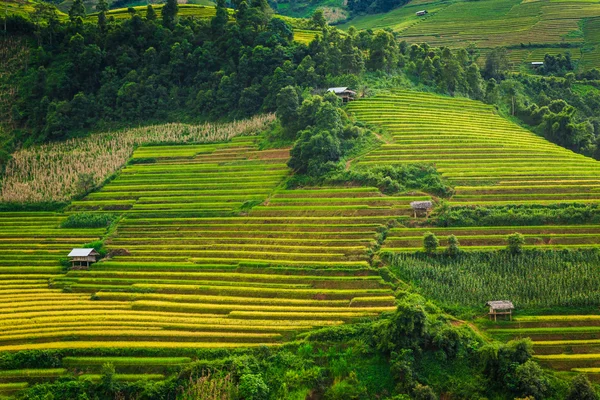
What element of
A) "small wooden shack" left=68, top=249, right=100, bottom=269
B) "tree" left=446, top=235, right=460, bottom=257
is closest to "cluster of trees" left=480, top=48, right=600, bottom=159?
"tree" left=446, top=235, right=460, bottom=257

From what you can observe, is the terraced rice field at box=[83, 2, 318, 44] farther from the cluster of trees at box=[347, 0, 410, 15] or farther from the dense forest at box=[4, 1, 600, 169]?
the cluster of trees at box=[347, 0, 410, 15]

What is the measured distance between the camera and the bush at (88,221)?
2354 inches

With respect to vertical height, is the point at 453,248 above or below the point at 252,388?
above

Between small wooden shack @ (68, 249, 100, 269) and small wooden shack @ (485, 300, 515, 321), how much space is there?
3199 centimetres

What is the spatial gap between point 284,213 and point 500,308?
21362 mm

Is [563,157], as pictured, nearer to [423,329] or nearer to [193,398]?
[423,329]

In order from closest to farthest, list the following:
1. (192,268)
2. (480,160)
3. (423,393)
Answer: (423,393)
(192,268)
(480,160)

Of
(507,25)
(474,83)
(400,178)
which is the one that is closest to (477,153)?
(400,178)

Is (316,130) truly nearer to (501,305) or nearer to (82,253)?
(82,253)

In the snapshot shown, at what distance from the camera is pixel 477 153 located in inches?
2462

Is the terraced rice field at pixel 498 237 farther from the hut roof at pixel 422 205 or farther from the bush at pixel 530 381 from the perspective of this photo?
the bush at pixel 530 381

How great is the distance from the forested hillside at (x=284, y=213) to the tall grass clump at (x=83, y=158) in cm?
30

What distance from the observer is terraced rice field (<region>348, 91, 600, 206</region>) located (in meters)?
54.2

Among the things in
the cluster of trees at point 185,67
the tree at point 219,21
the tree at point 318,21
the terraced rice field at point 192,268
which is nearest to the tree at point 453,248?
the terraced rice field at point 192,268
